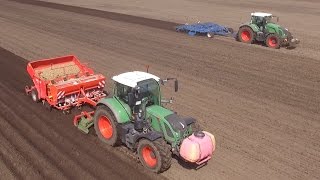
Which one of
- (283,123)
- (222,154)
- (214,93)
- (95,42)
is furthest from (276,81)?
(95,42)

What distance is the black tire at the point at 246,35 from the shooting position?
69.0ft

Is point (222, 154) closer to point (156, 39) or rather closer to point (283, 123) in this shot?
point (283, 123)

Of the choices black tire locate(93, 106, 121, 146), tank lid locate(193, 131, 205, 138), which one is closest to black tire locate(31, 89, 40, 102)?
black tire locate(93, 106, 121, 146)

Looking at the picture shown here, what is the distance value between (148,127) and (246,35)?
47.1 feet

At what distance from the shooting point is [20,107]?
11984 mm

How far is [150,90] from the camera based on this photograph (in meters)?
8.95

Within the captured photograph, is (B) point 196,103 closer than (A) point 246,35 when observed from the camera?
Yes

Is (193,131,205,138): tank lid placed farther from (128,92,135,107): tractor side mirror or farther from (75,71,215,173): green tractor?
(128,92,135,107): tractor side mirror

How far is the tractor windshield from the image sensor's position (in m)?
8.80

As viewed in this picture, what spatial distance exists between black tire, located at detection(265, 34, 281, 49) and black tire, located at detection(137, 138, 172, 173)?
1369cm

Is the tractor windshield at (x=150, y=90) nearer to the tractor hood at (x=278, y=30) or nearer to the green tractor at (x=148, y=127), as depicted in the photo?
the green tractor at (x=148, y=127)

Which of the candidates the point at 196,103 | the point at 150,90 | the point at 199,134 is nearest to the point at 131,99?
the point at 150,90

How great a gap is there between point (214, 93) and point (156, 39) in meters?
9.43

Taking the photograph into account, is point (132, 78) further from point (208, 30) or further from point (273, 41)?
point (208, 30)
